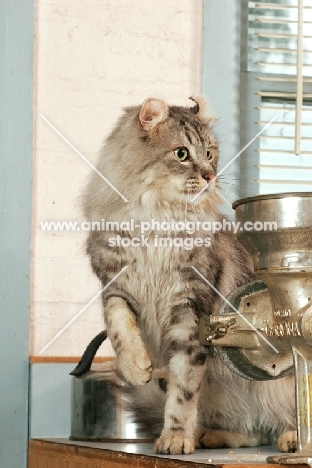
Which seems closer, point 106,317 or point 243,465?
point 243,465

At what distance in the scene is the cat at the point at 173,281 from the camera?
1490mm

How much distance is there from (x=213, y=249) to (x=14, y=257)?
0.57m

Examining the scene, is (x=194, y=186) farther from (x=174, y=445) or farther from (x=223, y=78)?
(x=223, y=78)

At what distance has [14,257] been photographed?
1953 millimetres

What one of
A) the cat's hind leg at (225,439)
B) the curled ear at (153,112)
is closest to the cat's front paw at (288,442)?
the cat's hind leg at (225,439)

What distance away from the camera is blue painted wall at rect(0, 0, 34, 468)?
75.9 inches

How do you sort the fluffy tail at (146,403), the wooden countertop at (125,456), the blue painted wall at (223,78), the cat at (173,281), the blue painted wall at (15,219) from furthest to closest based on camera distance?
the blue painted wall at (223,78) → the blue painted wall at (15,219) → the fluffy tail at (146,403) → the cat at (173,281) → the wooden countertop at (125,456)

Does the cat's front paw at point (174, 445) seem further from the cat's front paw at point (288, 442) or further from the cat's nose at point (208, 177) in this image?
the cat's nose at point (208, 177)

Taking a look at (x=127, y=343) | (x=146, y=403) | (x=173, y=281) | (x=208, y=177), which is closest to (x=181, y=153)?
(x=208, y=177)

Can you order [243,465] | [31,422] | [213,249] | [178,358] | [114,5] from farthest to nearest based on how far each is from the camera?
[114,5]
[31,422]
[213,249]
[178,358]
[243,465]

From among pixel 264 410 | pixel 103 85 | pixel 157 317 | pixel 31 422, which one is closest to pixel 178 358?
pixel 157 317

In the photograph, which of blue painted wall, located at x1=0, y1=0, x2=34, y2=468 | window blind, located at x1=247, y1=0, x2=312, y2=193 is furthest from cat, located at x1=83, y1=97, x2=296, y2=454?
window blind, located at x1=247, y1=0, x2=312, y2=193

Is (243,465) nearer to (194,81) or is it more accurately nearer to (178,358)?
(178,358)

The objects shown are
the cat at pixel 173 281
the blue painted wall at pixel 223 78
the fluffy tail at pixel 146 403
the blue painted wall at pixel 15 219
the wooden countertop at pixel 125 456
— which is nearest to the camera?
the wooden countertop at pixel 125 456
